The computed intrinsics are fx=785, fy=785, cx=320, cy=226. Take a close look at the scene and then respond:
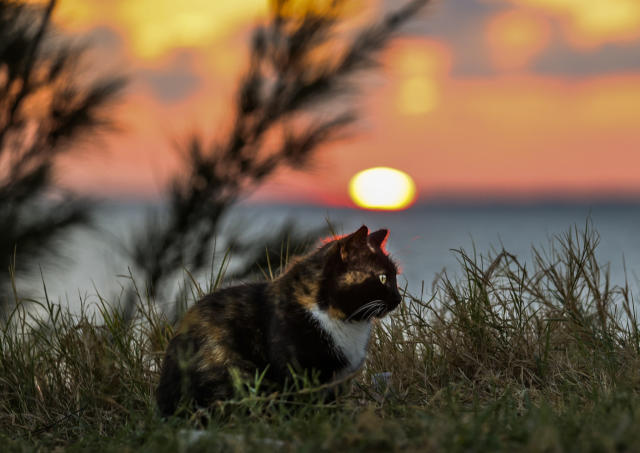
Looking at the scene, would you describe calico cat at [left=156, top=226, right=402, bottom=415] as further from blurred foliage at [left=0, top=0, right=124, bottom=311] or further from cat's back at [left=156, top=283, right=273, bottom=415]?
blurred foliage at [left=0, top=0, right=124, bottom=311]

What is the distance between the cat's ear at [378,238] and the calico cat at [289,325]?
0.27ft

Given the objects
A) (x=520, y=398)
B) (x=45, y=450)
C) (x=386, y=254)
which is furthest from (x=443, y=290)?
(x=45, y=450)

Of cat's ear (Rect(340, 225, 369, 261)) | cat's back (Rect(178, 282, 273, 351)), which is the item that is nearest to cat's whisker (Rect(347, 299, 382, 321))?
cat's ear (Rect(340, 225, 369, 261))

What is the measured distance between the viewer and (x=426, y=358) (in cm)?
324

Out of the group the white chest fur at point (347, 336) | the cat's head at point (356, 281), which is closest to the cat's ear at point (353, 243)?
the cat's head at point (356, 281)

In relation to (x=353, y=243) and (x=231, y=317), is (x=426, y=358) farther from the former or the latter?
(x=231, y=317)

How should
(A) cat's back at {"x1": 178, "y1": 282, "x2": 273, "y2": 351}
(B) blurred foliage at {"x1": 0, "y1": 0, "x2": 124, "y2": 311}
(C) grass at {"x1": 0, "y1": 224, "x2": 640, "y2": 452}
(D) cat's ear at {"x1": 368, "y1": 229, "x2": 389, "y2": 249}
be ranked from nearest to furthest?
(C) grass at {"x1": 0, "y1": 224, "x2": 640, "y2": 452}
(A) cat's back at {"x1": 178, "y1": 282, "x2": 273, "y2": 351}
(D) cat's ear at {"x1": 368, "y1": 229, "x2": 389, "y2": 249}
(B) blurred foliage at {"x1": 0, "y1": 0, "x2": 124, "y2": 311}

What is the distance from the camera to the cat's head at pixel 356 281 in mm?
2848

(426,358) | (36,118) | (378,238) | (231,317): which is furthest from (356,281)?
(36,118)

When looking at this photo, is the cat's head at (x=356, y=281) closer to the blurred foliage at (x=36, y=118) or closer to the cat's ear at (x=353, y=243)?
the cat's ear at (x=353, y=243)

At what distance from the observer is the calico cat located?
8.99ft

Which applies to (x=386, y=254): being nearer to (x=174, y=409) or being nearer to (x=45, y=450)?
(x=174, y=409)

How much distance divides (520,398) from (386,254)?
29.1 inches

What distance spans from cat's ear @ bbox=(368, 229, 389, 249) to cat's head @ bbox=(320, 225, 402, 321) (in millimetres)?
90
